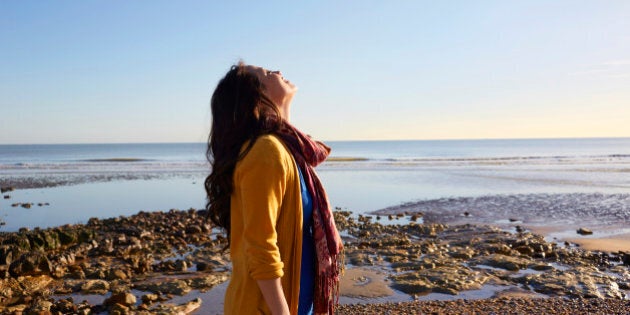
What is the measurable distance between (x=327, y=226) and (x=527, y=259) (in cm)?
878

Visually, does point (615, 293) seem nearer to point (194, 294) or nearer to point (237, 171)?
point (194, 294)

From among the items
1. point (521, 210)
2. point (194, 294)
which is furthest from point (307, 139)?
point (521, 210)

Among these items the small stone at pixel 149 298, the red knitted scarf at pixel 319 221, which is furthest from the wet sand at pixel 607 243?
the red knitted scarf at pixel 319 221

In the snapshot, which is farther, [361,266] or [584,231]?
[584,231]

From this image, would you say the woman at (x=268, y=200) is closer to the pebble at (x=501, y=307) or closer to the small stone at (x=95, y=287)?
the pebble at (x=501, y=307)

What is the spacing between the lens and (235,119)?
2.15 meters

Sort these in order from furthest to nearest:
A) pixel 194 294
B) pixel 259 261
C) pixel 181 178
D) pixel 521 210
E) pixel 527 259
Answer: pixel 181 178
pixel 521 210
pixel 527 259
pixel 194 294
pixel 259 261

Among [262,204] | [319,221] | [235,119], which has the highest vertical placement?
[235,119]

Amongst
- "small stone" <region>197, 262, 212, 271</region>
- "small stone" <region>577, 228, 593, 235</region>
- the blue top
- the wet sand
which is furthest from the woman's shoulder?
"small stone" <region>577, 228, 593, 235</region>

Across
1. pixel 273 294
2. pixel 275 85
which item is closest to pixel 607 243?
pixel 275 85

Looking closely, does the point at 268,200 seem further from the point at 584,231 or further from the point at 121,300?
the point at 584,231

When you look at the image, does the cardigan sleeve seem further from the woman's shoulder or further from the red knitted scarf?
the red knitted scarf

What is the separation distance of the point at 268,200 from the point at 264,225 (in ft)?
0.32

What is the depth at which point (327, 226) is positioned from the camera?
2289 mm
